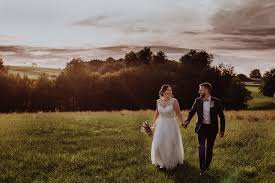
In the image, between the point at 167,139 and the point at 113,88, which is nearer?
the point at 167,139

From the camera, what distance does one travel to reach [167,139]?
568 inches

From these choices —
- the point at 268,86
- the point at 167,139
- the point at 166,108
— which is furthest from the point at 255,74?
the point at 167,139

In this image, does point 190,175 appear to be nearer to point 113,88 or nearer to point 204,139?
point 204,139

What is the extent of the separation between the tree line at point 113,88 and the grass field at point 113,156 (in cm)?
5472

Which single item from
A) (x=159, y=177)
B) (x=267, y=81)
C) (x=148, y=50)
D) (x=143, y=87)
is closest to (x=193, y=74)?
(x=143, y=87)

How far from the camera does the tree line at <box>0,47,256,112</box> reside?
261ft

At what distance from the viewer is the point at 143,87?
88375 mm

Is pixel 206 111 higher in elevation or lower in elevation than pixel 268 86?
higher

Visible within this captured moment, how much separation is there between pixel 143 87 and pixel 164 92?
73880 millimetres

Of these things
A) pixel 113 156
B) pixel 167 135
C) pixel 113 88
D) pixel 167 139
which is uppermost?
pixel 167 135

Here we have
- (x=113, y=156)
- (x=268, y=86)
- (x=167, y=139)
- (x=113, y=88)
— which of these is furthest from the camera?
(x=268, y=86)

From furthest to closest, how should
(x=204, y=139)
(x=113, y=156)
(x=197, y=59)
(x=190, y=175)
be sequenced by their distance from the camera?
(x=197, y=59)
(x=113, y=156)
(x=204, y=139)
(x=190, y=175)

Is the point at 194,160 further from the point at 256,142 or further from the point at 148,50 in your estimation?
the point at 148,50

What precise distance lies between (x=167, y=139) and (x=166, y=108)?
0.98 metres
